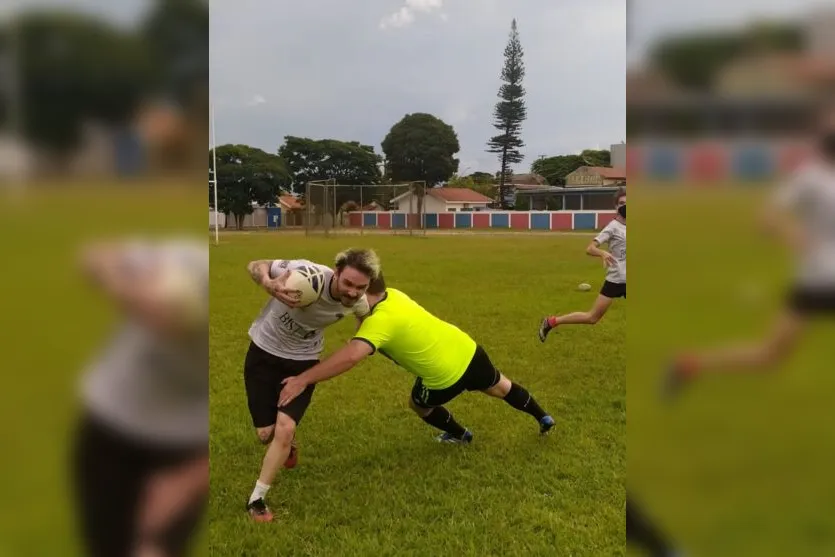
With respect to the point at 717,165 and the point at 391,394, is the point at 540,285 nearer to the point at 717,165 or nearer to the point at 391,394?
the point at 391,394

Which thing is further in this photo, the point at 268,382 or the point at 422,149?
Answer: the point at 422,149

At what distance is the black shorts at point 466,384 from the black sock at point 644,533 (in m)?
3.11

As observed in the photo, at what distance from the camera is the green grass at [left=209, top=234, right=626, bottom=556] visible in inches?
118

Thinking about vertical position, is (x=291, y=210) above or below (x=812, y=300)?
above

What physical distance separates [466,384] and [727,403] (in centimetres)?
331

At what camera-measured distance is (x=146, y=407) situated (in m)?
0.72

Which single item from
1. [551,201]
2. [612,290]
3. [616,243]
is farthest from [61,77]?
[551,201]

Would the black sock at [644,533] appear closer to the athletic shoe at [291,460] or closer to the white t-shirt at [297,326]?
the white t-shirt at [297,326]

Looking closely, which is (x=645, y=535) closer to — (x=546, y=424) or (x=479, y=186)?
(x=546, y=424)

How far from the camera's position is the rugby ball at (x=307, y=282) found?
312 cm

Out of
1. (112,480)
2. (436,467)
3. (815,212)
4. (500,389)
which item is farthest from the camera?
(500,389)

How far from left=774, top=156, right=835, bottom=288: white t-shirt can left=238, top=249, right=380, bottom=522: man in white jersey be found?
8.48 ft

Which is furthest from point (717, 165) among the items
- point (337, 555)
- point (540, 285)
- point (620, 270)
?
point (540, 285)

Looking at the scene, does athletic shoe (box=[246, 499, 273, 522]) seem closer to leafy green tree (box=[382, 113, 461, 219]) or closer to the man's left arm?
the man's left arm
